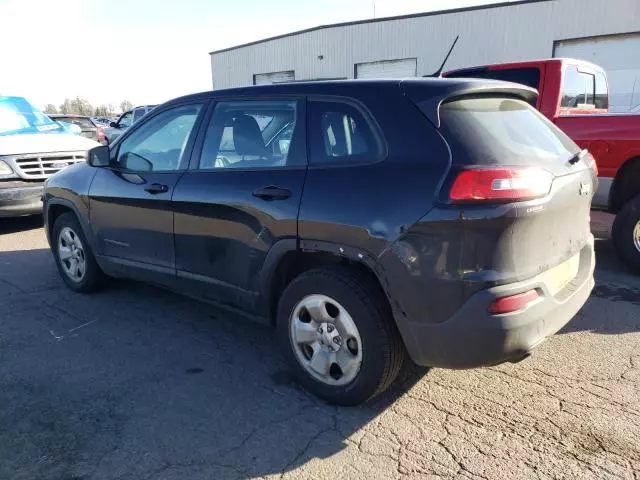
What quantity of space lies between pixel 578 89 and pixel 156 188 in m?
5.15

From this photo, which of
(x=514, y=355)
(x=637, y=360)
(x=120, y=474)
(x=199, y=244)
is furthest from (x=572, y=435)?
(x=199, y=244)

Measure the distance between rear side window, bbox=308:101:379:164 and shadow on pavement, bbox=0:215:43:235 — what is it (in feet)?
21.5

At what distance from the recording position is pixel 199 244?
3551mm

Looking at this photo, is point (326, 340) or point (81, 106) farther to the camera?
point (81, 106)

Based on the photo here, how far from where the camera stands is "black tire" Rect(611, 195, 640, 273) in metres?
4.98

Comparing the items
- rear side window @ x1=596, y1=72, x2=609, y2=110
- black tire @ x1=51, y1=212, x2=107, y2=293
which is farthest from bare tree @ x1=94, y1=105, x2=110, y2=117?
rear side window @ x1=596, y1=72, x2=609, y2=110

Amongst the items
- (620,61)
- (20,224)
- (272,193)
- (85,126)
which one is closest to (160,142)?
(272,193)

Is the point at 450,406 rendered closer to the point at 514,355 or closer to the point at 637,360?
the point at 514,355

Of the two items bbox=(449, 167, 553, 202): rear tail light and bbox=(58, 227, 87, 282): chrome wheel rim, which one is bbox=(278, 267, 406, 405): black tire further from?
bbox=(58, 227, 87, 282): chrome wheel rim

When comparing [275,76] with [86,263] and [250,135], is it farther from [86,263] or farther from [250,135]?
[250,135]

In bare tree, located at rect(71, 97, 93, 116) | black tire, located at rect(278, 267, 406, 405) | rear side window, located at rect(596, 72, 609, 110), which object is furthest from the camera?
bare tree, located at rect(71, 97, 93, 116)

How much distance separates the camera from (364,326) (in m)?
2.67

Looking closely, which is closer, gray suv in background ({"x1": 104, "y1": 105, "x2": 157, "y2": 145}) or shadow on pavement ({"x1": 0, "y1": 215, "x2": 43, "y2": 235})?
Result: shadow on pavement ({"x1": 0, "y1": 215, "x2": 43, "y2": 235})

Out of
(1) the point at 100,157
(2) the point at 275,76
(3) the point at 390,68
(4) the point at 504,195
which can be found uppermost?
(2) the point at 275,76
